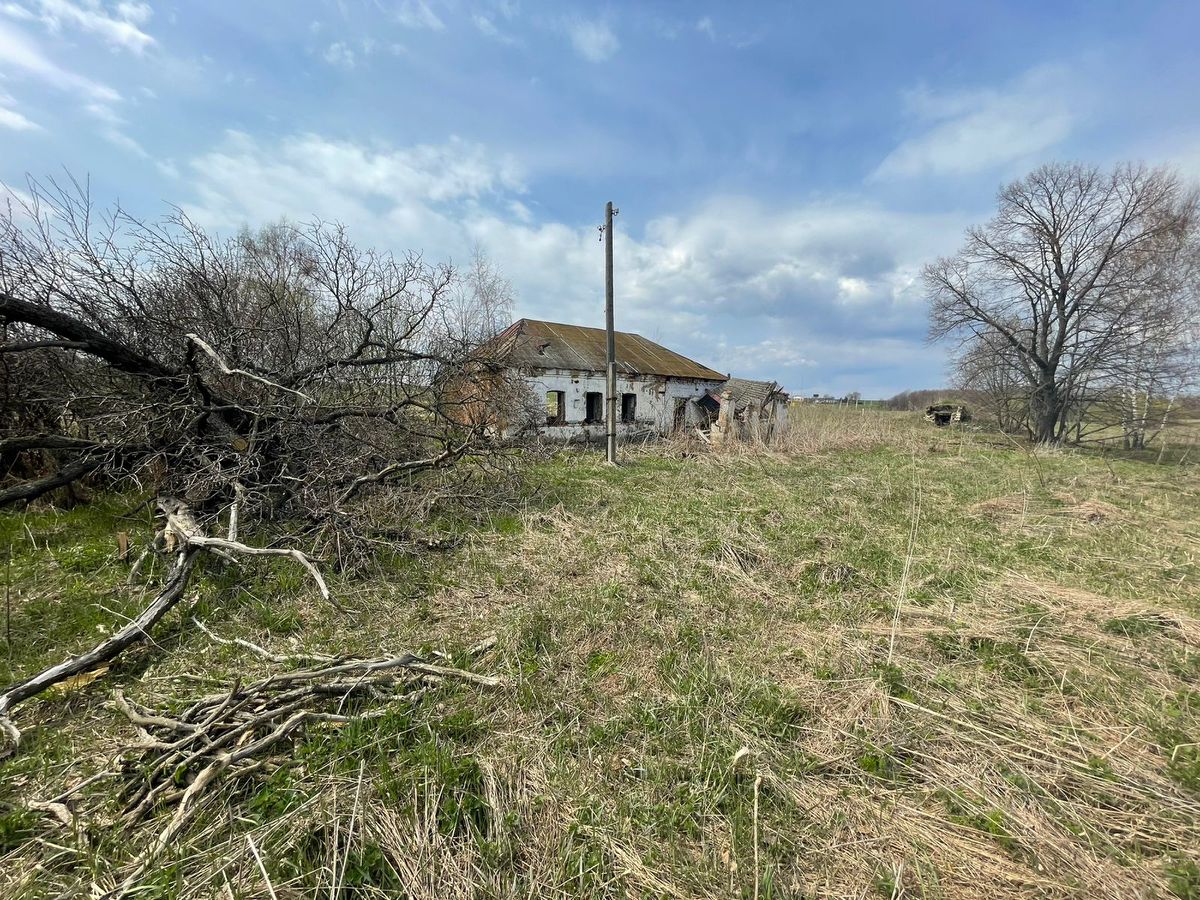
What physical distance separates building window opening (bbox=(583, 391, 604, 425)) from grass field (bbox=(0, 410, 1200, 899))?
39.5 feet

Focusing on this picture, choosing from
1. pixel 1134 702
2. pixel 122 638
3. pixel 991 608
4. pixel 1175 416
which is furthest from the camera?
pixel 1175 416

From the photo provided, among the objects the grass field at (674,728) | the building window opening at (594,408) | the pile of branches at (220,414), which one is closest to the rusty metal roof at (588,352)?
the building window opening at (594,408)

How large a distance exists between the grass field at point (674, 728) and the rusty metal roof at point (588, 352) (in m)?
11.3

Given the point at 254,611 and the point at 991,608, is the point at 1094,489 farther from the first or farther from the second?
the point at 254,611

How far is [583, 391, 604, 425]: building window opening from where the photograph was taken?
673 inches

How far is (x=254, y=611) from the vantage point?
3.62m

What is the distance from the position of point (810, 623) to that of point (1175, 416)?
81.6 feet

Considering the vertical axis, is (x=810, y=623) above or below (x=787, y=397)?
below

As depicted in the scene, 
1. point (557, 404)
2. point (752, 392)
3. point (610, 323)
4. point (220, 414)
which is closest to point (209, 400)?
point (220, 414)

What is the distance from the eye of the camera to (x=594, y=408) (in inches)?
687

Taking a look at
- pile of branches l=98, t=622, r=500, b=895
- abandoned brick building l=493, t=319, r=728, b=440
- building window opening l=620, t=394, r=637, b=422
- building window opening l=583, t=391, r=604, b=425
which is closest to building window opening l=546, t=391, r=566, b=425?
abandoned brick building l=493, t=319, r=728, b=440

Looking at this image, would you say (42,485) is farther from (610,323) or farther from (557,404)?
(557,404)

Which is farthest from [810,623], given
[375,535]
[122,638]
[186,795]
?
[122,638]

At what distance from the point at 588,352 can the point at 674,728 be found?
1637cm
